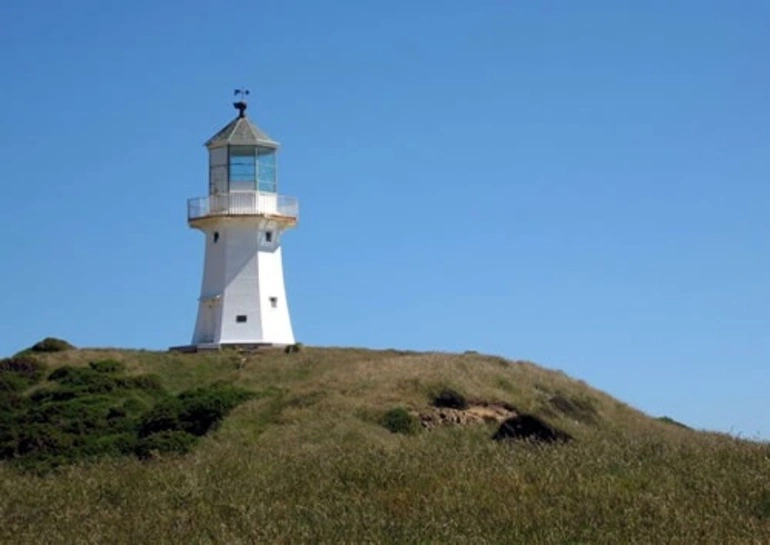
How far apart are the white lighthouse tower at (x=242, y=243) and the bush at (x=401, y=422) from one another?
1428cm

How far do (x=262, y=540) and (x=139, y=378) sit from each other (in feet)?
88.2

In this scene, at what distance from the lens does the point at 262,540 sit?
1248cm

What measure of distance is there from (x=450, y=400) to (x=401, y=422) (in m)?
2.97

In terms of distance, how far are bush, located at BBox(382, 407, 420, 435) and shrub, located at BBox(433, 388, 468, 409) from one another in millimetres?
1926

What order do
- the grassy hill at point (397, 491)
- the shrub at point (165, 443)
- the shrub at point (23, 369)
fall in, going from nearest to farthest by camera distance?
1. the grassy hill at point (397, 491)
2. the shrub at point (165, 443)
3. the shrub at point (23, 369)

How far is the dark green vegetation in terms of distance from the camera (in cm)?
3105

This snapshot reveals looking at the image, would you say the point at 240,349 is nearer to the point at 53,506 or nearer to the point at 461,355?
the point at 461,355

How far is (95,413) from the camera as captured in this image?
34812 millimetres

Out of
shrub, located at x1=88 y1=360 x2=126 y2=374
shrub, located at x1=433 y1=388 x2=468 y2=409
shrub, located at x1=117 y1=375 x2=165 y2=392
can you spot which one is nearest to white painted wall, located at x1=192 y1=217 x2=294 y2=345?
shrub, located at x1=88 y1=360 x2=126 y2=374

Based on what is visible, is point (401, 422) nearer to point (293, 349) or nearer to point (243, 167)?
point (293, 349)

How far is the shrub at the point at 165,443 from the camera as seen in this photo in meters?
29.2

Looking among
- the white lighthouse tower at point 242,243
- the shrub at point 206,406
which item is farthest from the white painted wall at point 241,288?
the shrub at point 206,406

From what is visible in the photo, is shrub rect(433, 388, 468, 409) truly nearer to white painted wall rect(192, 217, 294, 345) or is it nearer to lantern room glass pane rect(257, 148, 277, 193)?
white painted wall rect(192, 217, 294, 345)

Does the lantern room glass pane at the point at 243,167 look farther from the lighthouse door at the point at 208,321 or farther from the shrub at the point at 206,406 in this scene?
the shrub at the point at 206,406
